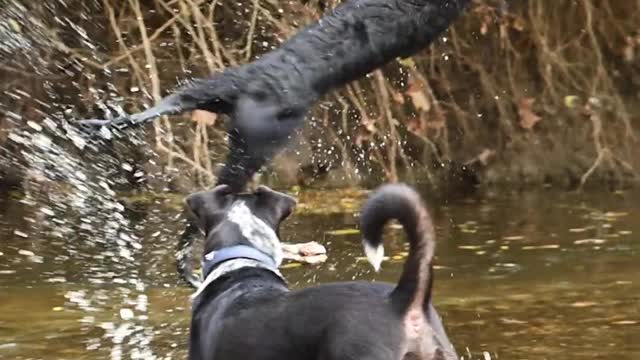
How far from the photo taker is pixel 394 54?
15.1 ft

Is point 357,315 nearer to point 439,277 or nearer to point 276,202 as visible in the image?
point 276,202

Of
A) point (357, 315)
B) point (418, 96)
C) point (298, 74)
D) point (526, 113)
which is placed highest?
point (418, 96)

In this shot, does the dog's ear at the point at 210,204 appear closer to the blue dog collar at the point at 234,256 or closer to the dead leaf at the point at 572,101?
the blue dog collar at the point at 234,256

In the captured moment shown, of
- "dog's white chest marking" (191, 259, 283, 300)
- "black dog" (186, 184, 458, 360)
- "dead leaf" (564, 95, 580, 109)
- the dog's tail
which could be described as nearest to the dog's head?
"dog's white chest marking" (191, 259, 283, 300)

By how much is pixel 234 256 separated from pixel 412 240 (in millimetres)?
910

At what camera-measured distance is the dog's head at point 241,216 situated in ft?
15.4

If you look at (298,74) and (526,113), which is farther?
(526,113)

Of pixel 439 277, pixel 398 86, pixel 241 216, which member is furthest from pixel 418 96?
pixel 241 216

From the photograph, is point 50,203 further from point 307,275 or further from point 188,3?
point 307,275

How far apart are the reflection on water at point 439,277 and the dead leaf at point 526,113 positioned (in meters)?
0.86

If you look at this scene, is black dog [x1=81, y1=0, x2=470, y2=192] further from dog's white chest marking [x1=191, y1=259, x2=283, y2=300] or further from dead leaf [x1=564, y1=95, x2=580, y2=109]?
dead leaf [x1=564, y1=95, x2=580, y2=109]

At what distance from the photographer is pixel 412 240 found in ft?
12.6

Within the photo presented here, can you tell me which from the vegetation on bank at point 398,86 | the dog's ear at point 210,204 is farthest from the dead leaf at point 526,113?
the dog's ear at point 210,204

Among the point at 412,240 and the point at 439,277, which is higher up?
the point at 439,277
